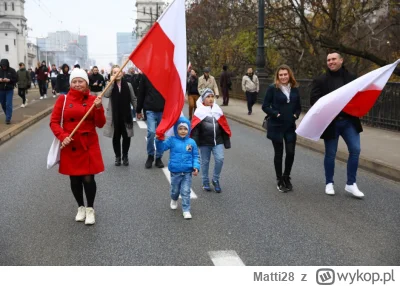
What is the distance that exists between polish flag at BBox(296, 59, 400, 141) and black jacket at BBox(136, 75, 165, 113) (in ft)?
9.83

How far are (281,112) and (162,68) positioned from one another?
2.10m

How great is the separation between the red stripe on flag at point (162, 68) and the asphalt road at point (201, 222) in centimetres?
114

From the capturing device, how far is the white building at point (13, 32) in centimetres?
11188

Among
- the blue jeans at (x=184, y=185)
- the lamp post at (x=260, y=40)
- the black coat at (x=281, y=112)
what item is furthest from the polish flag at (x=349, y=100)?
the lamp post at (x=260, y=40)

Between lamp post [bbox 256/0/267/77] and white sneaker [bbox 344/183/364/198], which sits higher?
lamp post [bbox 256/0/267/77]

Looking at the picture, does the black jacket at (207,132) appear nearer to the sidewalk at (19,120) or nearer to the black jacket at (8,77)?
the sidewalk at (19,120)

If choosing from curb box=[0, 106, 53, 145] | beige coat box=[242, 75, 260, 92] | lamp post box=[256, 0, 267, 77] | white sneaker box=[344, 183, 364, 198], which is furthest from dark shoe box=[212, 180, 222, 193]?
lamp post box=[256, 0, 267, 77]

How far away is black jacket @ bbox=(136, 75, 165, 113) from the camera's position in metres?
8.79

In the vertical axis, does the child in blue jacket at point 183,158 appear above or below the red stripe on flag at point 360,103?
below

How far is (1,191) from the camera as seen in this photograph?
23.1 feet

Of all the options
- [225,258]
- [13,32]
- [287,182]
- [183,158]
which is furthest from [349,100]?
[13,32]

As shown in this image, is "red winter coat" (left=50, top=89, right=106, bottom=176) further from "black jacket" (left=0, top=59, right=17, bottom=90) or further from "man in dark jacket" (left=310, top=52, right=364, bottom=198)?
"black jacket" (left=0, top=59, right=17, bottom=90)

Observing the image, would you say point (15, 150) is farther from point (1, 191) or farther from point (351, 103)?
point (351, 103)

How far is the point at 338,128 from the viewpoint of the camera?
670cm
